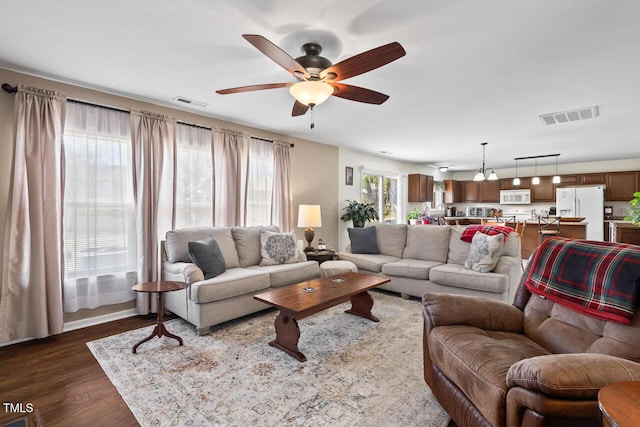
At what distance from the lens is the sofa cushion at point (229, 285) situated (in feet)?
9.50

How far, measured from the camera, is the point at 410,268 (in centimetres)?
406

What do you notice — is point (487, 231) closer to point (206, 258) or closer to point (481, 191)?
point (206, 258)

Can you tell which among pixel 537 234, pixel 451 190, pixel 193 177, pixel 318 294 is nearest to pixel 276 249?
pixel 318 294

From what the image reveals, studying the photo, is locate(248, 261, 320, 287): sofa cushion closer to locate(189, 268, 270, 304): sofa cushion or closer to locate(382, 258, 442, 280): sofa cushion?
locate(189, 268, 270, 304): sofa cushion

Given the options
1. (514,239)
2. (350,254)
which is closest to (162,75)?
(350,254)

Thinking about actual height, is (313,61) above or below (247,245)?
above

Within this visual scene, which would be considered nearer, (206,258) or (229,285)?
(229,285)

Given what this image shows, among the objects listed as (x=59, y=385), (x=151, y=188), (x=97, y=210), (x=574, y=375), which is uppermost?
(x=151, y=188)

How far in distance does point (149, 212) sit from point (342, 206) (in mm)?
3661

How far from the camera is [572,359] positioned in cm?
A: 116

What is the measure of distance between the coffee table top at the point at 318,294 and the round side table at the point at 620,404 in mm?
1798

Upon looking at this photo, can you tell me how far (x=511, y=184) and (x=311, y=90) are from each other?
870 centimetres

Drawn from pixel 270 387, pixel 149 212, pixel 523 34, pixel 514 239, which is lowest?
pixel 270 387

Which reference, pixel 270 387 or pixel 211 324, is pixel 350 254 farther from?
pixel 270 387
